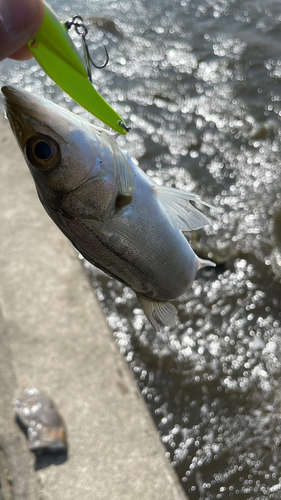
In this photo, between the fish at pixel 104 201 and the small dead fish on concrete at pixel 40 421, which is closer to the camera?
the fish at pixel 104 201

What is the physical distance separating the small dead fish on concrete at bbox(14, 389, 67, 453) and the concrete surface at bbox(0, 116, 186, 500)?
6 cm

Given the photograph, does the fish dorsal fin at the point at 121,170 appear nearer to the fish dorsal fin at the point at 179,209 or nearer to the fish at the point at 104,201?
the fish at the point at 104,201

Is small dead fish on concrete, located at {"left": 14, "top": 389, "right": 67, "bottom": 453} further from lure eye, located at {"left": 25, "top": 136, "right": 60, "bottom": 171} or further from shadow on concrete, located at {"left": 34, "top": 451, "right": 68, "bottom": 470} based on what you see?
lure eye, located at {"left": 25, "top": 136, "right": 60, "bottom": 171}

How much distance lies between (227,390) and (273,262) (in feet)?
4.61

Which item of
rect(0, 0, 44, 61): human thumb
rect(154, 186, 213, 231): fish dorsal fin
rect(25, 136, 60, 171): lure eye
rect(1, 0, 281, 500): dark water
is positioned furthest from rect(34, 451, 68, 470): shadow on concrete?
rect(0, 0, 44, 61): human thumb

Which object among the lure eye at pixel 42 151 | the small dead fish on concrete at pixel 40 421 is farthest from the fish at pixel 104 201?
the small dead fish on concrete at pixel 40 421

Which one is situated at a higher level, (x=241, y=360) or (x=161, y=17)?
(x=161, y=17)

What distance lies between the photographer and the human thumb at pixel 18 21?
146cm

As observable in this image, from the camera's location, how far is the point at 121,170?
5.08ft

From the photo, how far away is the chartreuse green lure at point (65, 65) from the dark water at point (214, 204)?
9.62 ft

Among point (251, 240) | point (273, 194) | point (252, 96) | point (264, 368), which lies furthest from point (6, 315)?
point (252, 96)

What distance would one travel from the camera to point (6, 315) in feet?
12.3

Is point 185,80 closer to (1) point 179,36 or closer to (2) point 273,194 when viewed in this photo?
(1) point 179,36

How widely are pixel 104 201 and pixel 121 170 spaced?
123 millimetres
